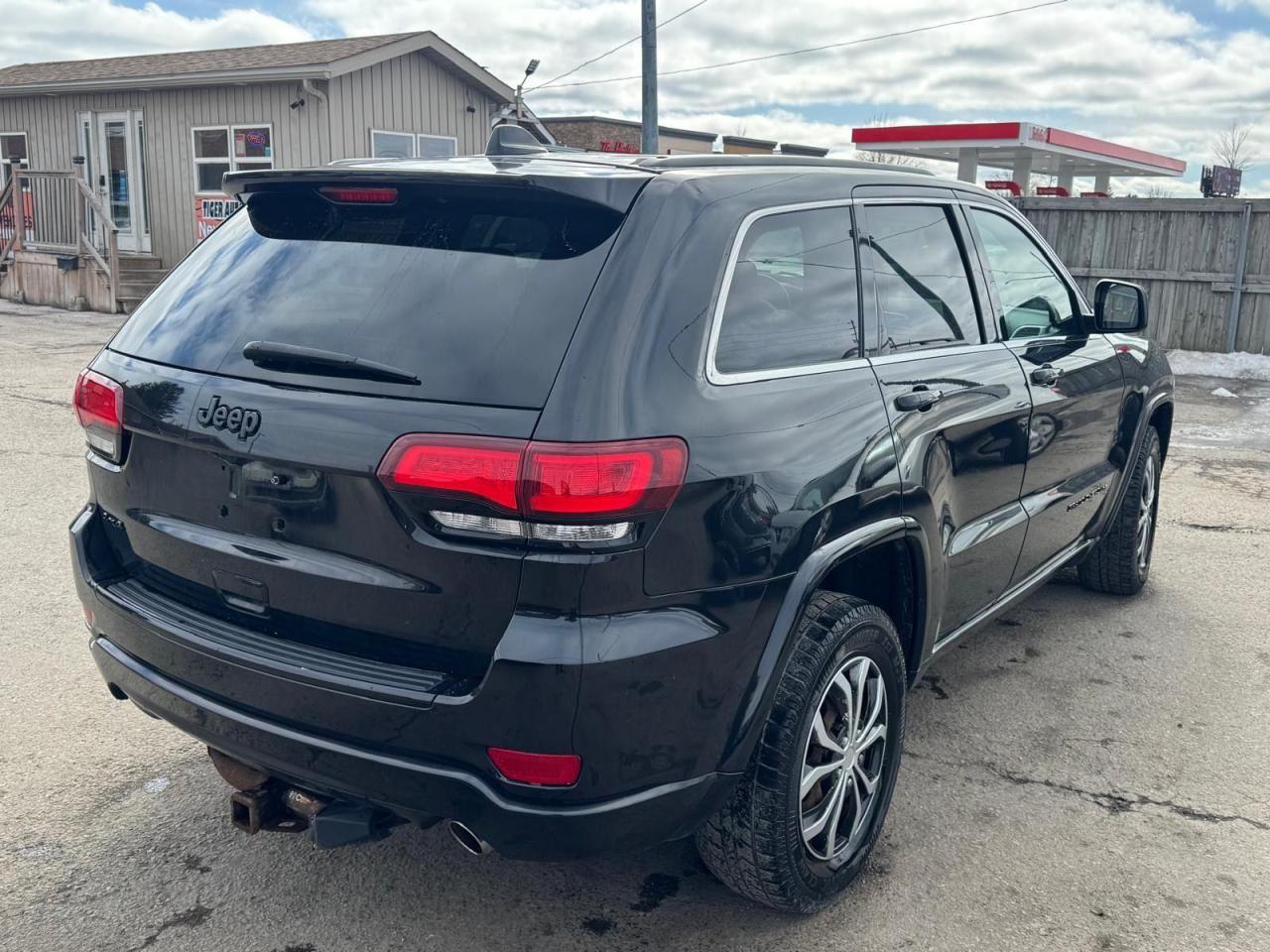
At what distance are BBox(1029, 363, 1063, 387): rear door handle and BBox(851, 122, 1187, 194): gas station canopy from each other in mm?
20760

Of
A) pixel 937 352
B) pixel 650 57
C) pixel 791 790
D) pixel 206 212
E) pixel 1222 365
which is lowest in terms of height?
pixel 1222 365

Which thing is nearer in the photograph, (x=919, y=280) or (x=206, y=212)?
(x=919, y=280)

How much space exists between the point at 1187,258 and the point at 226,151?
590 inches

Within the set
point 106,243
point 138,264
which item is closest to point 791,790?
point 106,243

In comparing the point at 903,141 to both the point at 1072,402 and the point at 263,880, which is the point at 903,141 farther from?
the point at 263,880

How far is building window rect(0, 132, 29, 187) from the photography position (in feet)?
74.0

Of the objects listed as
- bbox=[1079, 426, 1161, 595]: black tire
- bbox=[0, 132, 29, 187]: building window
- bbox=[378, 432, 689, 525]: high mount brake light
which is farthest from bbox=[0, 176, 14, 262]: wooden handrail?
bbox=[378, 432, 689, 525]: high mount brake light

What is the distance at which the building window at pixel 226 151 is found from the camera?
19.5 m

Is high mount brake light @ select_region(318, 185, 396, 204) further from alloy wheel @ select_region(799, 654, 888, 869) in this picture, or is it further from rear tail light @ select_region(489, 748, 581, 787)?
alloy wheel @ select_region(799, 654, 888, 869)

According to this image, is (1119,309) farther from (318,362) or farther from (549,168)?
(318,362)

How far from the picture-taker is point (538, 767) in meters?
2.27

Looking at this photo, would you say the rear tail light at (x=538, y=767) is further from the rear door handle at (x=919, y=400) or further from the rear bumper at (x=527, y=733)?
→ the rear door handle at (x=919, y=400)

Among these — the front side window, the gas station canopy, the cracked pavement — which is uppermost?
the gas station canopy

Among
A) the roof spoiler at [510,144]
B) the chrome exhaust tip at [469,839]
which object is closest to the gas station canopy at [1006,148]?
the roof spoiler at [510,144]
